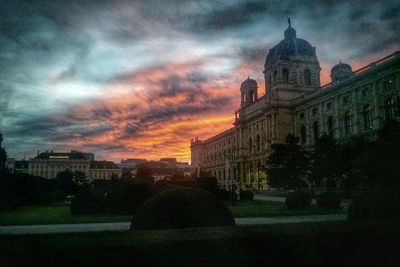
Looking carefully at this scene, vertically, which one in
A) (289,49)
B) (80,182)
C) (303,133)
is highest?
(289,49)

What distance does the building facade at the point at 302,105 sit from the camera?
45312mm

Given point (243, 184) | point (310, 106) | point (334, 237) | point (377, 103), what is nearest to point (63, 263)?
point (334, 237)

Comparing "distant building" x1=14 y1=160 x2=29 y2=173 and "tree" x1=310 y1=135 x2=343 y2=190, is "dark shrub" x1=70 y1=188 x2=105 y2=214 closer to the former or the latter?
"tree" x1=310 y1=135 x2=343 y2=190

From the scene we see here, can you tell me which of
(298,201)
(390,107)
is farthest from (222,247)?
(390,107)

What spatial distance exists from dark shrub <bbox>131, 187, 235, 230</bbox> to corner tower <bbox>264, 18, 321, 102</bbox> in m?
59.9

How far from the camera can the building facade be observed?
45.3 metres

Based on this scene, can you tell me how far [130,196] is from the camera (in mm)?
25344

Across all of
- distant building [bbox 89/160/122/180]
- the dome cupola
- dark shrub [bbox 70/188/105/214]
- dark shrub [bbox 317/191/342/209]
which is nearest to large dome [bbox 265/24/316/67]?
the dome cupola

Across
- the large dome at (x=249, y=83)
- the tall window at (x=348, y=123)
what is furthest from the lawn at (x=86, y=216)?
the large dome at (x=249, y=83)

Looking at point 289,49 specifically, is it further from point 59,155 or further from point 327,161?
point 59,155

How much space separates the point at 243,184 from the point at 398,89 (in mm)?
→ 43544

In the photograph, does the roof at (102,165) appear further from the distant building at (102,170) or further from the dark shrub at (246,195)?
the dark shrub at (246,195)

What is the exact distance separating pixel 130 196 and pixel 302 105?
154 ft

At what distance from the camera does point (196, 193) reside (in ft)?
36.4
